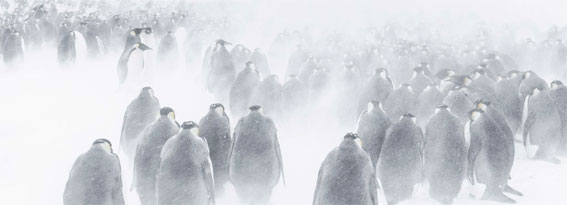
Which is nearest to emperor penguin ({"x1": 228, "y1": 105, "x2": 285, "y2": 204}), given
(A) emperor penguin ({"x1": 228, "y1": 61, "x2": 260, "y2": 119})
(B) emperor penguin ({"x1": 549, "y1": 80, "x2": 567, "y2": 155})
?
(A) emperor penguin ({"x1": 228, "y1": 61, "x2": 260, "y2": 119})

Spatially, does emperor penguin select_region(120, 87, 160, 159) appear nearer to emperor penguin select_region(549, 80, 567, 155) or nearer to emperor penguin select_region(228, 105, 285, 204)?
emperor penguin select_region(228, 105, 285, 204)

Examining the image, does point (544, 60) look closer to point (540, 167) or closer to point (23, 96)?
point (540, 167)

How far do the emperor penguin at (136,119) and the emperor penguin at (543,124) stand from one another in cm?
417

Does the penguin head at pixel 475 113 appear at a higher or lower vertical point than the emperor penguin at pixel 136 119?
lower

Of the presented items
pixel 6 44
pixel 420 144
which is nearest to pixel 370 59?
pixel 420 144

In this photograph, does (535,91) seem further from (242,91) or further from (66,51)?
(66,51)

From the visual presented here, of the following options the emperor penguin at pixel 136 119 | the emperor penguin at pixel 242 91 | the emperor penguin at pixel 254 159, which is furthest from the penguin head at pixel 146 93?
the emperor penguin at pixel 242 91

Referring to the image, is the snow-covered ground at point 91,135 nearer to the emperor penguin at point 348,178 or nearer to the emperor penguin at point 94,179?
the emperor penguin at point 94,179

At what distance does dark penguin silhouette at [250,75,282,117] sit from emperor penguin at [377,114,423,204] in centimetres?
245

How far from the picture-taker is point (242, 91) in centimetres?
733

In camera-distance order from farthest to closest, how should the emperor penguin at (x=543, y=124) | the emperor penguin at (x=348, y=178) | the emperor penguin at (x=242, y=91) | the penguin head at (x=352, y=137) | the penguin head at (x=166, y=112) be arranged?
the emperor penguin at (x=242, y=91) → the emperor penguin at (x=543, y=124) → the penguin head at (x=166, y=112) → the penguin head at (x=352, y=137) → the emperor penguin at (x=348, y=178)

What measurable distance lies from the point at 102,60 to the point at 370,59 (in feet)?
21.4

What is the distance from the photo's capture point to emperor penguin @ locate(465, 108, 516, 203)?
4969mm

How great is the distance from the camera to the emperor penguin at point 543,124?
236 inches
